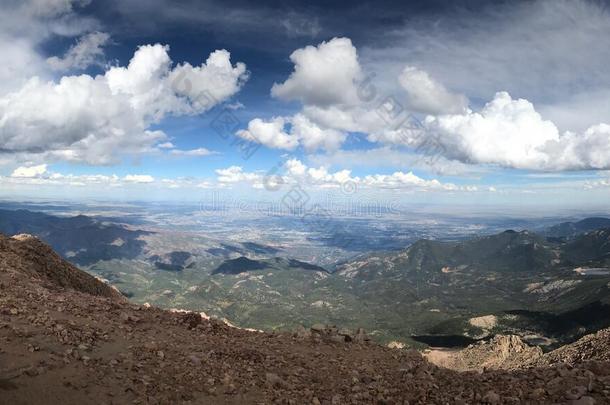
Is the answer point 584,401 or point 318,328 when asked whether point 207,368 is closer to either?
point 318,328

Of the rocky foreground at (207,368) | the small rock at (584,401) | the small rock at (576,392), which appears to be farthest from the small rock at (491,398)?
the small rock at (584,401)

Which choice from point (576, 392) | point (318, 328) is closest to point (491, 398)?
point (576, 392)

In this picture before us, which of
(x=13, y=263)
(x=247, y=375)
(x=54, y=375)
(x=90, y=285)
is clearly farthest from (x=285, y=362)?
(x=90, y=285)

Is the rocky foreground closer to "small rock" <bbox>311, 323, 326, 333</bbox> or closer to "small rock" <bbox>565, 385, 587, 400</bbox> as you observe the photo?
"small rock" <bbox>565, 385, 587, 400</bbox>

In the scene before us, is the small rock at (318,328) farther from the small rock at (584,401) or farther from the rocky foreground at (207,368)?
the small rock at (584,401)

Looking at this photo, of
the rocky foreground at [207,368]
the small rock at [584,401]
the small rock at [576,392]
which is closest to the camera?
the small rock at [584,401]

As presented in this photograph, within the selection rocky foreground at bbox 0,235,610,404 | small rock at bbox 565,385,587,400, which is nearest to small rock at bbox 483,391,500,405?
rocky foreground at bbox 0,235,610,404

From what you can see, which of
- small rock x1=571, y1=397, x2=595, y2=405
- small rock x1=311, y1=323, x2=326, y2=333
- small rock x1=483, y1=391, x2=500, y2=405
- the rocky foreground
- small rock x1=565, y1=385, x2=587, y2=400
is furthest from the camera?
small rock x1=311, y1=323, x2=326, y2=333

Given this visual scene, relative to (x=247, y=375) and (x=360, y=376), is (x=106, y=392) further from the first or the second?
(x=360, y=376)
